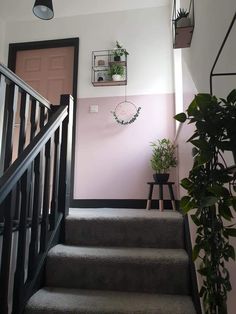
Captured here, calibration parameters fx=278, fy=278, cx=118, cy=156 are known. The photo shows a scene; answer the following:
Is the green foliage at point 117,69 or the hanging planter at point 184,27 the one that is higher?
the green foliage at point 117,69

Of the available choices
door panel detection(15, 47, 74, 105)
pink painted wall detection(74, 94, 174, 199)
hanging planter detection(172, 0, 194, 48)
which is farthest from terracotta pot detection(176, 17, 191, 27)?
door panel detection(15, 47, 74, 105)

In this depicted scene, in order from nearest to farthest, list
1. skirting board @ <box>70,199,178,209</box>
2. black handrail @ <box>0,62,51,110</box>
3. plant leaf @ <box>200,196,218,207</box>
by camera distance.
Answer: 1. plant leaf @ <box>200,196,218,207</box>
2. black handrail @ <box>0,62,51,110</box>
3. skirting board @ <box>70,199,178,209</box>

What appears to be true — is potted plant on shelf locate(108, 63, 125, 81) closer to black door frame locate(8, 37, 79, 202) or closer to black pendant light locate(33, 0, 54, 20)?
black door frame locate(8, 37, 79, 202)

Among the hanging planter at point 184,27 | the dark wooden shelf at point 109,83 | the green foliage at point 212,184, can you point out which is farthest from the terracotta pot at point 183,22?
the dark wooden shelf at point 109,83

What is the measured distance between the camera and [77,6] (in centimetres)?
374

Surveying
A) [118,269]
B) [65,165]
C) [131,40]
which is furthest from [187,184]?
[131,40]

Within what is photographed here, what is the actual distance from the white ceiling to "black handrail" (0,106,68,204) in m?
2.45

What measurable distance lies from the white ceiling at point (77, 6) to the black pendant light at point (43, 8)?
1030 millimetres

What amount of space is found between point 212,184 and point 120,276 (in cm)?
124

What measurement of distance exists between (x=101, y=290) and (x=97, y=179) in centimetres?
190

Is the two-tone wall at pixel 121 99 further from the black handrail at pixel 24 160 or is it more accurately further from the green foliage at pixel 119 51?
the black handrail at pixel 24 160

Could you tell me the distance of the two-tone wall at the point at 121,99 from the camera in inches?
137

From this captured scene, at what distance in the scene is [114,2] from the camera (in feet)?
12.0

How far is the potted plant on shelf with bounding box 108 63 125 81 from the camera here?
354cm
